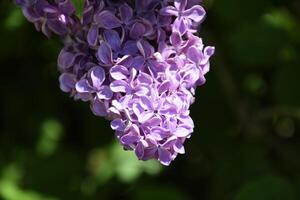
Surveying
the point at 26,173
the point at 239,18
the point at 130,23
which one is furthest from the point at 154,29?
the point at 26,173

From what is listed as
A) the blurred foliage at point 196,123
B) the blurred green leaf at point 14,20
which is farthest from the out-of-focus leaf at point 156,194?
the blurred green leaf at point 14,20

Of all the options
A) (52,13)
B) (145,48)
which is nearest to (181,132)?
(145,48)

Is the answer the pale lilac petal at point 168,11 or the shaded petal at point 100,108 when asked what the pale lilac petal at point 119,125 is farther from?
the pale lilac petal at point 168,11

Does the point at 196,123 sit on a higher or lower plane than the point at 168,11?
lower

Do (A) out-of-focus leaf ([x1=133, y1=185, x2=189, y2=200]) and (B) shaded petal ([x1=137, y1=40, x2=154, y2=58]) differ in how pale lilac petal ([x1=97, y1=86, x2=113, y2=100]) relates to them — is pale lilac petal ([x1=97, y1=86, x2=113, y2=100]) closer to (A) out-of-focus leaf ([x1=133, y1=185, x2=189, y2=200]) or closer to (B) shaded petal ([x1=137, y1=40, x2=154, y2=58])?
(B) shaded petal ([x1=137, y1=40, x2=154, y2=58])

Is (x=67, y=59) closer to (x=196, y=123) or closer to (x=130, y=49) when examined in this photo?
(x=130, y=49)

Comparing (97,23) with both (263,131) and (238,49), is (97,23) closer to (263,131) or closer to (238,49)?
(238,49)
